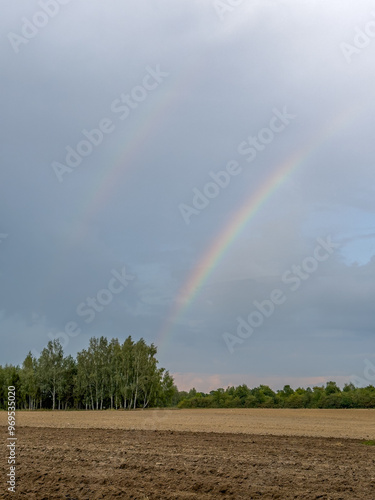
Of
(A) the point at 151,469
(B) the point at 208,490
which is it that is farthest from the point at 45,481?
(B) the point at 208,490

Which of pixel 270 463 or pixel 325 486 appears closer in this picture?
pixel 325 486

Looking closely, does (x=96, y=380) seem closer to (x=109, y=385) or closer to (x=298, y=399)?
(x=109, y=385)

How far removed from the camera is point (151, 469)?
17219 mm

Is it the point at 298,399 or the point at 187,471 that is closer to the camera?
the point at 187,471

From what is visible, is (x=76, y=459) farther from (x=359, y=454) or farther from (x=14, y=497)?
(x=359, y=454)

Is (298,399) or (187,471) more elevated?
(187,471)

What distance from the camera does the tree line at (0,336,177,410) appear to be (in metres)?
115

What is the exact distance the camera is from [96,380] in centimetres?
11519

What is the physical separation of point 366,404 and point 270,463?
92125mm

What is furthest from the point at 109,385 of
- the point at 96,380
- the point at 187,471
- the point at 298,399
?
the point at 187,471

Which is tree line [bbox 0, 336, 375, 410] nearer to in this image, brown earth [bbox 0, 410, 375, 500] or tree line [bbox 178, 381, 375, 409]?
tree line [bbox 178, 381, 375, 409]

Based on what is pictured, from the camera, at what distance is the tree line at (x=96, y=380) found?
115 meters

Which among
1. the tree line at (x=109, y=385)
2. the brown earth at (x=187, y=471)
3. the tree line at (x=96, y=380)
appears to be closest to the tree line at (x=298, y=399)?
the tree line at (x=109, y=385)

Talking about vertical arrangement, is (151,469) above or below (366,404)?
above
